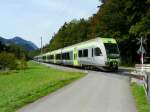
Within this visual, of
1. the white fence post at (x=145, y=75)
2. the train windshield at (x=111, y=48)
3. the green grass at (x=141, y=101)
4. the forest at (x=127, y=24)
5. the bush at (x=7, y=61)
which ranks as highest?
the forest at (x=127, y=24)

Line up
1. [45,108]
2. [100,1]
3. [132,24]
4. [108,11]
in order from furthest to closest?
1. [100,1]
2. [108,11]
3. [132,24]
4. [45,108]

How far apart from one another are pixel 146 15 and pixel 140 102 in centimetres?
5161

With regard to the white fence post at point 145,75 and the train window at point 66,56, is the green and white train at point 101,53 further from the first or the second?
the train window at point 66,56

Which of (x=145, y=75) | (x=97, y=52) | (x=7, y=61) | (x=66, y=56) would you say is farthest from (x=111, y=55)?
(x=66, y=56)

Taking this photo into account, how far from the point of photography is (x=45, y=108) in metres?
18.0

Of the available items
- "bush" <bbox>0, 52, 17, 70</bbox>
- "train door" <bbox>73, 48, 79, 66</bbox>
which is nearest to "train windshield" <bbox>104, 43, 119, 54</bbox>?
"train door" <bbox>73, 48, 79, 66</bbox>

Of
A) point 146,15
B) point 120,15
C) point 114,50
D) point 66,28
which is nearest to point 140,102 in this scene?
point 114,50

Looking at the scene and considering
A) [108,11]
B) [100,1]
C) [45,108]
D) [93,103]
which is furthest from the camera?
[100,1]

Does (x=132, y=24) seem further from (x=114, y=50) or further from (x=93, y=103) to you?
(x=93, y=103)

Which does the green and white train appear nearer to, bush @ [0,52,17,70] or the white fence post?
the white fence post

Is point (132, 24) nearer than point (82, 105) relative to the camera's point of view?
No

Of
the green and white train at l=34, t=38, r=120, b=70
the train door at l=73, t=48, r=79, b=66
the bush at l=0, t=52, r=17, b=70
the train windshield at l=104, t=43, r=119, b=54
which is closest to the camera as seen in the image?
the green and white train at l=34, t=38, r=120, b=70

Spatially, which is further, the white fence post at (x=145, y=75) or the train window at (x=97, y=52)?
the train window at (x=97, y=52)

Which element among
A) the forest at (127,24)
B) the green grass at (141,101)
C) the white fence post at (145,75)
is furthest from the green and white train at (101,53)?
the green grass at (141,101)
